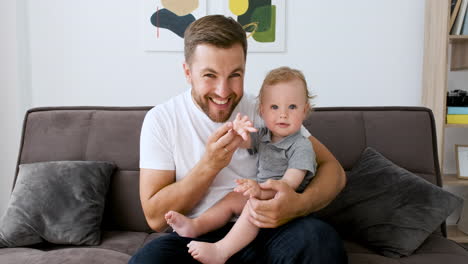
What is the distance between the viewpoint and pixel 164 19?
8.77ft

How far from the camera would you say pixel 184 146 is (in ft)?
4.61

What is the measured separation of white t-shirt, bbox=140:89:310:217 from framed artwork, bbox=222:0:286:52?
53.3 inches

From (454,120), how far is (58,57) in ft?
9.10

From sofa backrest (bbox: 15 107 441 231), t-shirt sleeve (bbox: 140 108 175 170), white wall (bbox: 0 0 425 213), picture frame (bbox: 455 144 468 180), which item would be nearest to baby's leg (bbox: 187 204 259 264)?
t-shirt sleeve (bbox: 140 108 175 170)

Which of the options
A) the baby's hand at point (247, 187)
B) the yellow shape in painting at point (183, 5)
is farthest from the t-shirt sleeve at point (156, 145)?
the yellow shape in painting at point (183, 5)

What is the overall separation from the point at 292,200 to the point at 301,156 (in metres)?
0.18

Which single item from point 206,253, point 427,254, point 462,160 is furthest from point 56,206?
point 462,160

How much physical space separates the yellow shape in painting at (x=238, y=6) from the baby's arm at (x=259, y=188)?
1673 millimetres

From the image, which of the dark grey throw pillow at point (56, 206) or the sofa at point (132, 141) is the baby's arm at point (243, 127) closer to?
the sofa at point (132, 141)

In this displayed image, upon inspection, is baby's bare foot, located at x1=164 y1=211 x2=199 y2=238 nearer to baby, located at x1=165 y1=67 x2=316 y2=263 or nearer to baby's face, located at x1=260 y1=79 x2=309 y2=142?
baby, located at x1=165 y1=67 x2=316 y2=263

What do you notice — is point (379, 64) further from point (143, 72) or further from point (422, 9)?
point (143, 72)

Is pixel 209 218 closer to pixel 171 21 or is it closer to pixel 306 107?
pixel 306 107

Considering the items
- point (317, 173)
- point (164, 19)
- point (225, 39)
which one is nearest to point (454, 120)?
point (317, 173)

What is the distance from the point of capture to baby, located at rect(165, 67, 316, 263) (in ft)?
3.90
